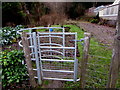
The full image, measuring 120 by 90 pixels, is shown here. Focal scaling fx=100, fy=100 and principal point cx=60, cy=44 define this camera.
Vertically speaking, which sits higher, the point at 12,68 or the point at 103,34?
the point at 103,34

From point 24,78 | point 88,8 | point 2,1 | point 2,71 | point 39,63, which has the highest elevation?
point 88,8

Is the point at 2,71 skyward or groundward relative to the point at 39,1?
groundward

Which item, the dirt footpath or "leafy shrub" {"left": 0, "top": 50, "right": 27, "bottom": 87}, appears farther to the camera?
the dirt footpath

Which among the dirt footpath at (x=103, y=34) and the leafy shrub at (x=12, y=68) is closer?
the leafy shrub at (x=12, y=68)

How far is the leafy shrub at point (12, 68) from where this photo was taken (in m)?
2.36

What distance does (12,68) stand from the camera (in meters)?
2.45

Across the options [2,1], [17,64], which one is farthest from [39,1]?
[17,64]

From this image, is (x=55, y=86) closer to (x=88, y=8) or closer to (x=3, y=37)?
(x=3, y=37)

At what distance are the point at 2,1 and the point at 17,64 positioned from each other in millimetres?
11184

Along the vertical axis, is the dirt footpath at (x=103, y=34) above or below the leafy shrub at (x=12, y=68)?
above

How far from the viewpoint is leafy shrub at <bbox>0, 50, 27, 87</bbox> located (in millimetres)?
2359

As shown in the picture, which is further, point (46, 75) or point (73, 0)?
point (73, 0)

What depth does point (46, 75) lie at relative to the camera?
109 inches

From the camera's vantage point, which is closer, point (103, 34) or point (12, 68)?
point (12, 68)
